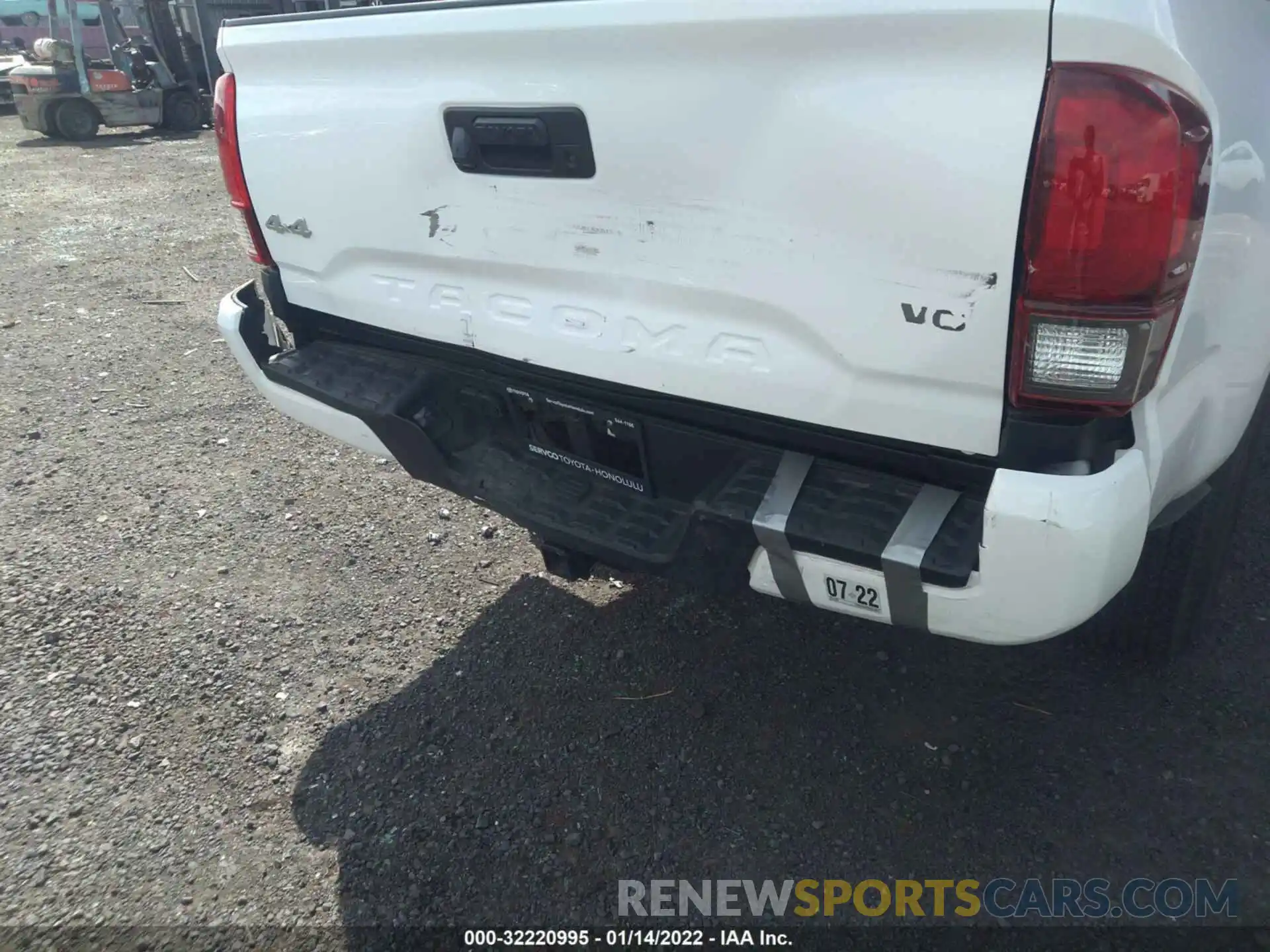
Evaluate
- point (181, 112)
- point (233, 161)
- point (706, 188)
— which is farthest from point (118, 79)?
point (706, 188)

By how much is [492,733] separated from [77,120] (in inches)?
593

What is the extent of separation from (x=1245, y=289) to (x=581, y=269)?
133 cm

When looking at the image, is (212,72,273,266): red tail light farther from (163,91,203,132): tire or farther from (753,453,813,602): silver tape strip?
(163,91,203,132): tire

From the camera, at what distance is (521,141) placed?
196 centimetres

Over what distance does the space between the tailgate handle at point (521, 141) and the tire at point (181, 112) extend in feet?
49.5

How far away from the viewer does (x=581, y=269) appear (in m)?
2.01

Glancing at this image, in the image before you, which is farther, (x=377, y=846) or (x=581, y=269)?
(x=377, y=846)

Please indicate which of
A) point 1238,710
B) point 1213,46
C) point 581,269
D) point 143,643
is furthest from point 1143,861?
point 143,643

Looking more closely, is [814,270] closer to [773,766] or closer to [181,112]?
[773,766]

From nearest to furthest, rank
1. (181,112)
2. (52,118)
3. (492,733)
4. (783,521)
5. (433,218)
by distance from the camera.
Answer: (783,521) < (433,218) < (492,733) < (52,118) < (181,112)

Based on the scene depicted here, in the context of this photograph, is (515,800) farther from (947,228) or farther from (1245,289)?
(1245,289)

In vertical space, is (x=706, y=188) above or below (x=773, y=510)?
above

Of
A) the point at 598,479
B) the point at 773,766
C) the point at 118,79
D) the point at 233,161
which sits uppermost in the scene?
the point at 233,161

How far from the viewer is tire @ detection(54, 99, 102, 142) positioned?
13.8 metres
